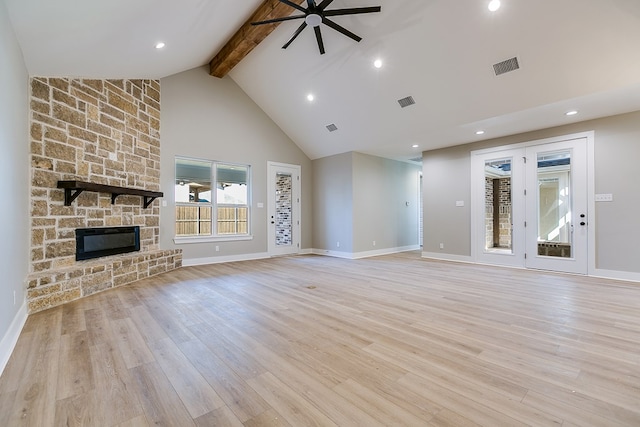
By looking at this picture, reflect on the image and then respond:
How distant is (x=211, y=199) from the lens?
6543 millimetres

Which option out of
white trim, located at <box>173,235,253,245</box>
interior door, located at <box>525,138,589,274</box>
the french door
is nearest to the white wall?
white trim, located at <box>173,235,253,245</box>

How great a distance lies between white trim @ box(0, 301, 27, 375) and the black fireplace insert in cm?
123

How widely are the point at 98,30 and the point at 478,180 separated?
683cm

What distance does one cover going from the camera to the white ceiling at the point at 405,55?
318cm

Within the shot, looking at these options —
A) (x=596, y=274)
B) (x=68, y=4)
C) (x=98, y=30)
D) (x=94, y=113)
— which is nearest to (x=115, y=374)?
(x=68, y=4)

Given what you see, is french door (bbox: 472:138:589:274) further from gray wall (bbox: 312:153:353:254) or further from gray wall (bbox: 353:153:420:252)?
gray wall (bbox: 312:153:353:254)

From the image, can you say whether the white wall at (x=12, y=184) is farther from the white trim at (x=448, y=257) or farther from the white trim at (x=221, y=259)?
the white trim at (x=448, y=257)

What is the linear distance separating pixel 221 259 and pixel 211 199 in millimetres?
1383

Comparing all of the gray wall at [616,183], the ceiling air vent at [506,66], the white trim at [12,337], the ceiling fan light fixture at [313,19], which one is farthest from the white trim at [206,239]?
the gray wall at [616,183]

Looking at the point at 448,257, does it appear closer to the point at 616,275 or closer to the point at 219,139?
the point at 616,275

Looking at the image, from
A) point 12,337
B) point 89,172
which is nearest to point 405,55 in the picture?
point 89,172

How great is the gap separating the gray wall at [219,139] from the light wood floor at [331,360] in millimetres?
2673

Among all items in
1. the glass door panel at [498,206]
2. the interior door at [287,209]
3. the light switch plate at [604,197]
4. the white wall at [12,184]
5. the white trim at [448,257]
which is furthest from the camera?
the interior door at [287,209]

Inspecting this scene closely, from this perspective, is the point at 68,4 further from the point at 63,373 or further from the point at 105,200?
the point at 63,373
